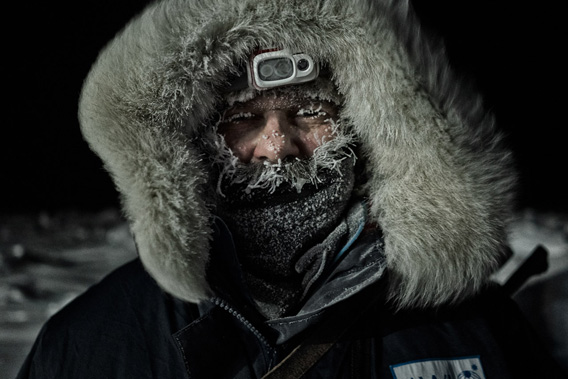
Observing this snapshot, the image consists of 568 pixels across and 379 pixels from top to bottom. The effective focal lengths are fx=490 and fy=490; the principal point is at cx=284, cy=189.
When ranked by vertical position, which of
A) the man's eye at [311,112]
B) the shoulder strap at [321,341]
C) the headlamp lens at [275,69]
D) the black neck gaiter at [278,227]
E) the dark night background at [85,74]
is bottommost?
the shoulder strap at [321,341]

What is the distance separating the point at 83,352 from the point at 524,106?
2.32 metres

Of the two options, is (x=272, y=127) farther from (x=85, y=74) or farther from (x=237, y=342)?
(x=85, y=74)

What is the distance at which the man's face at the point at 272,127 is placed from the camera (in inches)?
39.0

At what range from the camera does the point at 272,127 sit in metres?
0.99

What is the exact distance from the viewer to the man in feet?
2.94

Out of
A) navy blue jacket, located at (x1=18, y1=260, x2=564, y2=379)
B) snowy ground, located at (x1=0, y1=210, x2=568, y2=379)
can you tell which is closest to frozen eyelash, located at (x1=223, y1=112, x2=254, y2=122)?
navy blue jacket, located at (x1=18, y1=260, x2=564, y2=379)

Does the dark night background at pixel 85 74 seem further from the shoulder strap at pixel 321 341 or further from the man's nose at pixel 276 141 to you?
the shoulder strap at pixel 321 341

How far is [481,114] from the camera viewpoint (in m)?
0.99

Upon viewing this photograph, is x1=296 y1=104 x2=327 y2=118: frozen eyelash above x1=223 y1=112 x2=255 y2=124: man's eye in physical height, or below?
below

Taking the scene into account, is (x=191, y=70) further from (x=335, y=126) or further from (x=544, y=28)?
(x=544, y=28)

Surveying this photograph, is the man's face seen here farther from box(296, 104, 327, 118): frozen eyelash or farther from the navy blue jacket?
the navy blue jacket

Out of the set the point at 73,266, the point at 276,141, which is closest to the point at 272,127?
the point at 276,141

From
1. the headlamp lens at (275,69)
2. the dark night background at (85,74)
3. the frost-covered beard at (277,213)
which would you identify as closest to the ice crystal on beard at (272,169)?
the frost-covered beard at (277,213)

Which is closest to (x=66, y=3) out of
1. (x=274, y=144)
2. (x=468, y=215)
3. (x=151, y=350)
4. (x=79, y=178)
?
(x=79, y=178)
